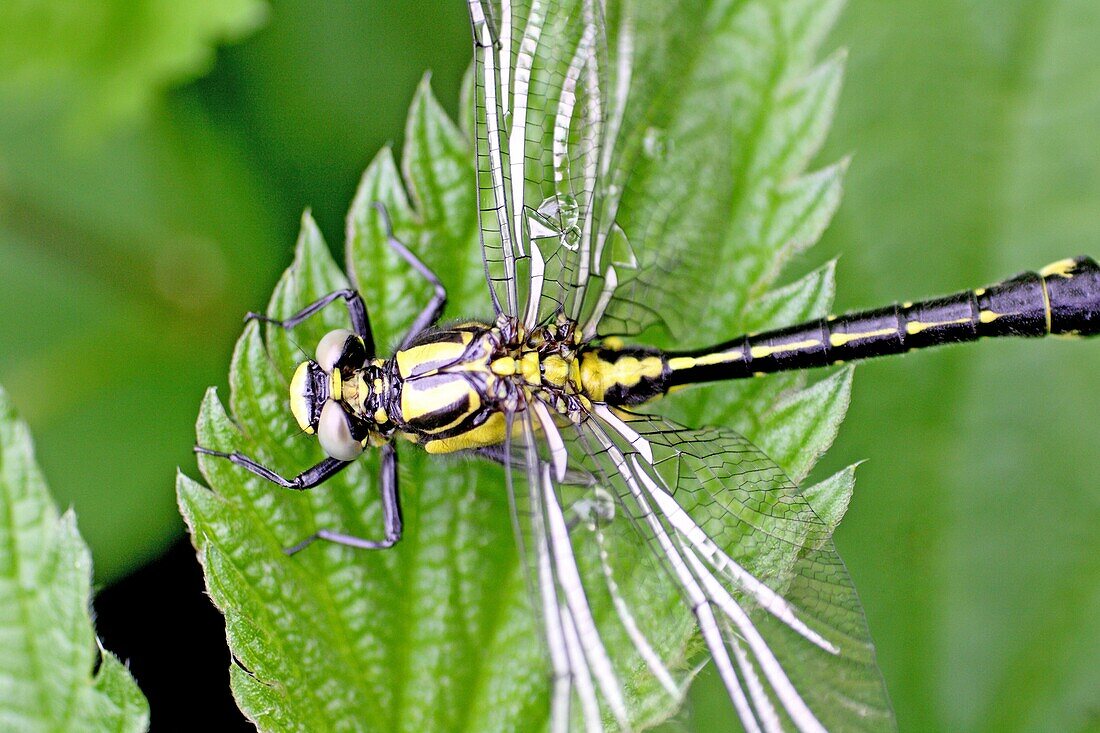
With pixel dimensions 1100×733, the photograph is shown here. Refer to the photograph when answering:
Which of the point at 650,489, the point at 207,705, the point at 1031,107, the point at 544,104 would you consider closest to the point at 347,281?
the point at 544,104

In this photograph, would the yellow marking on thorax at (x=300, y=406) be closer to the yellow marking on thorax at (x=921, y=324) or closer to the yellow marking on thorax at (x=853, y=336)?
the yellow marking on thorax at (x=853, y=336)

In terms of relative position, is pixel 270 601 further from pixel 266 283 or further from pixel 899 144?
pixel 899 144

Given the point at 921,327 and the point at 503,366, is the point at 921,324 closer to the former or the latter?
the point at 921,327

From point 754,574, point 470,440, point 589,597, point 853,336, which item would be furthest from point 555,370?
point 853,336

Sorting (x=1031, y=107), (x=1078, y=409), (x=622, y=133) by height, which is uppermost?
(x=622, y=133)

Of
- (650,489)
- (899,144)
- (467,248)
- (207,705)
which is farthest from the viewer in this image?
(899,144)
